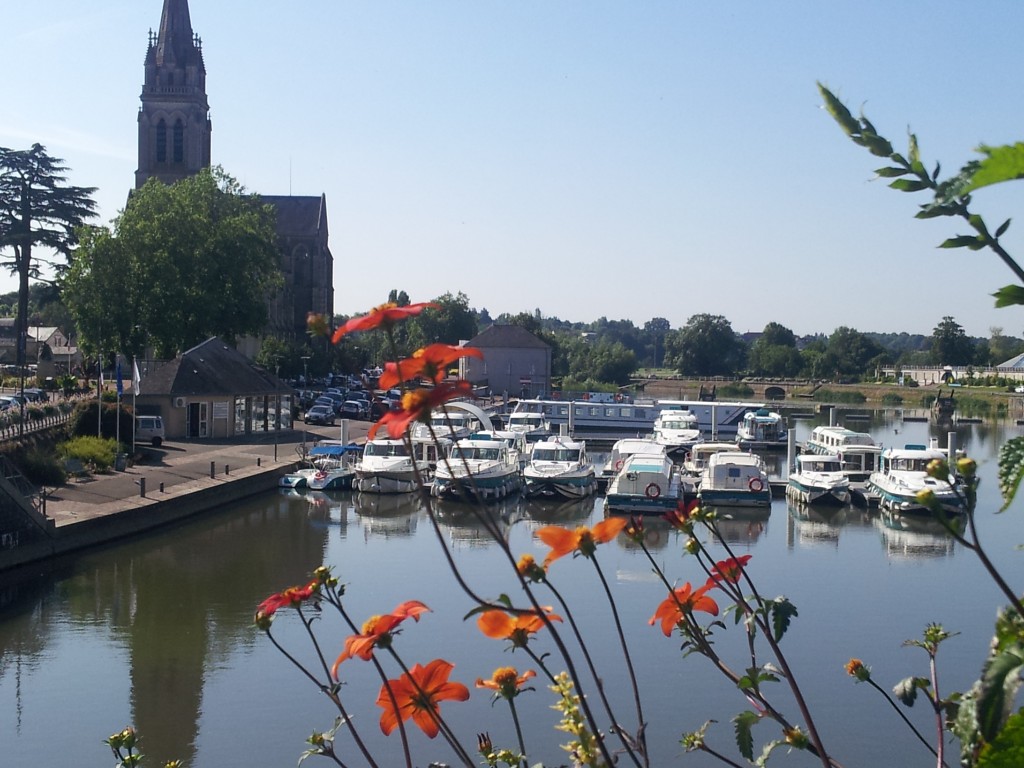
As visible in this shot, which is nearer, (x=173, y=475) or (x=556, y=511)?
(x=173, y=475)

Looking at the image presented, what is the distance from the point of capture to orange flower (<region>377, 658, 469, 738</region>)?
2.55 metres

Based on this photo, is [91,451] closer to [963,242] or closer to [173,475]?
[173,475]

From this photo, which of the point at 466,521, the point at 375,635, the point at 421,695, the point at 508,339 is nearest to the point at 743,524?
the point at 466,521

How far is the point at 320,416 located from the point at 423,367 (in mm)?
54192

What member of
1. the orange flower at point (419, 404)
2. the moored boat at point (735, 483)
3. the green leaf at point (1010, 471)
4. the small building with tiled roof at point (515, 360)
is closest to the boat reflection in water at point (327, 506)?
the moored boat at point (735, 483)

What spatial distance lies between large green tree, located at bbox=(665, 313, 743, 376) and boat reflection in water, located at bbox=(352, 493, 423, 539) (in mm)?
99230

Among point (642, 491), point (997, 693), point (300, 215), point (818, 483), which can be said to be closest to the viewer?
point (997, 693)

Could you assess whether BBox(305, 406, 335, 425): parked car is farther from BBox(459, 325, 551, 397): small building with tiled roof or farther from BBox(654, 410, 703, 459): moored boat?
BBox(459, 325, 551, 397): small building with tiled roof

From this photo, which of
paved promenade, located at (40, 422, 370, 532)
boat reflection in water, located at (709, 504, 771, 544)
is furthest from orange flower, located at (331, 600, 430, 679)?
boat reflection in water, located at (709, 504, 771, 544)

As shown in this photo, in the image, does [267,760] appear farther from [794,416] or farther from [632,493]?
[794,416]

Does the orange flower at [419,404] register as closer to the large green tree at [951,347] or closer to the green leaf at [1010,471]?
the green leaf at [1010,471]

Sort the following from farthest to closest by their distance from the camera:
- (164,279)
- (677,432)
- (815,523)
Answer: (164,279), (677,432), (815,523)

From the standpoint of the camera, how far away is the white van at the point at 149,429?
40.7 metres

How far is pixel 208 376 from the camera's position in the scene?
4453 cm
